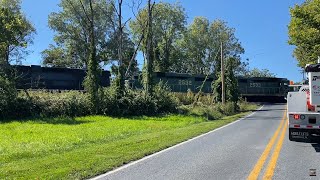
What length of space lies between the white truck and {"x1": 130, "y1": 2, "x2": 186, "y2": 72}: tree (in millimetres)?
72142

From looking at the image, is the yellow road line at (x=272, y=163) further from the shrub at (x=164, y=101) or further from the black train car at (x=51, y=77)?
the black train car at (x=51, y=77)

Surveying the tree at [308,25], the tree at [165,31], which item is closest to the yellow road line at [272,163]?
the tree at [308,25]

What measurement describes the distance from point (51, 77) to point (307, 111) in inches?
1303

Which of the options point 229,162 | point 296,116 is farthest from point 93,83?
point 229,162

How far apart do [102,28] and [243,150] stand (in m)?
63.6

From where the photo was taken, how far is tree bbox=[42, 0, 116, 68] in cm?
7031

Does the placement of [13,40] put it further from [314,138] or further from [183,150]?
[314,138]

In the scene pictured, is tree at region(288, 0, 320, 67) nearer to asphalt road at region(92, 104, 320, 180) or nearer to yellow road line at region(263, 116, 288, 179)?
asphalt road at region(92, 104, 320, 180)

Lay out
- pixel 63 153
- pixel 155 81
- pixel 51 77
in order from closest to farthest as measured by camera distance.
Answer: pixel 63 153 → pixel 155 81 → pixel 51 77

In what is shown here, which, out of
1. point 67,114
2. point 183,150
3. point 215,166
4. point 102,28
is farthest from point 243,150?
point 102,28

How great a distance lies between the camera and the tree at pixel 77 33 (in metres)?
70.3

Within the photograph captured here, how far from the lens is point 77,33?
7144 centimetres

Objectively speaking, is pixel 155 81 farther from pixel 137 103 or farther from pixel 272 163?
pixel 272 163

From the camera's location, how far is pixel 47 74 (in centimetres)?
4172
